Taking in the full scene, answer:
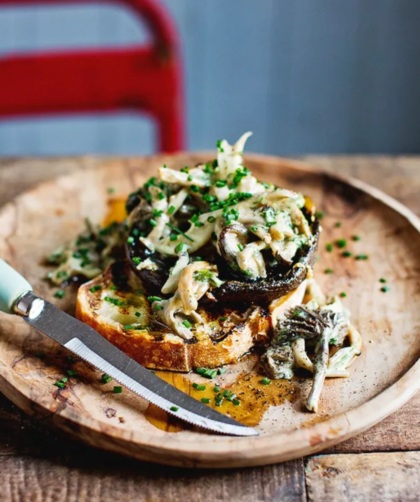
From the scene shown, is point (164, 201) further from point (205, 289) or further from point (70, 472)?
point (70, 472)

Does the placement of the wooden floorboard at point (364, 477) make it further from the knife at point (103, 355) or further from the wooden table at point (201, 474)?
the knife at point (103, 355)

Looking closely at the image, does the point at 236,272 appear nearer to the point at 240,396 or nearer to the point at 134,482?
the point at 240,396

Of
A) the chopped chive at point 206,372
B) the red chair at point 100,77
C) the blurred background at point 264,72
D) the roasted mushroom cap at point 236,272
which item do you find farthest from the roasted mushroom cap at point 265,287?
the blurred background at point 264,72

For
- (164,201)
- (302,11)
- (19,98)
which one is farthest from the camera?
(302,11)

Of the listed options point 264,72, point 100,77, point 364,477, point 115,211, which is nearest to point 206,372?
point 364,477

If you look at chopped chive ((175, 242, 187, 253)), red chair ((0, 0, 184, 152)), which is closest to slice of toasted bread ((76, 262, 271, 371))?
chopped chive ((175, 242, 187, 253))

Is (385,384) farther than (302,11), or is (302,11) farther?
(302,11)

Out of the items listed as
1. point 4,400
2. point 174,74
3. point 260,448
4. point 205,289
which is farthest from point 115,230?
point 174,74
